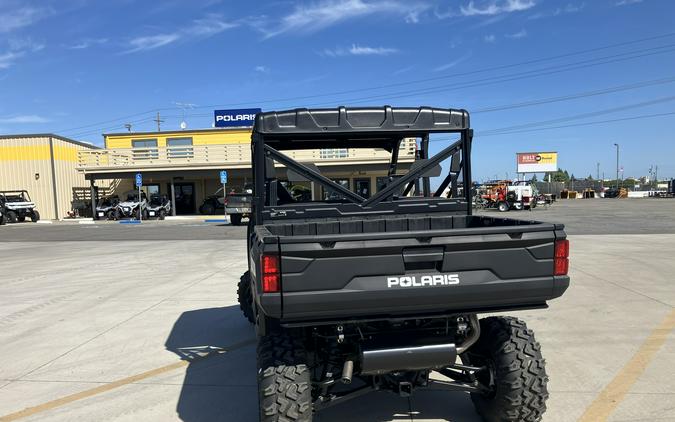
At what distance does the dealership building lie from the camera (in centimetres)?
3075

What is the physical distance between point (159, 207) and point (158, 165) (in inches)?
110

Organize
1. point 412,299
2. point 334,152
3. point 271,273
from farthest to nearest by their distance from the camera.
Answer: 1. point 334,152
2. point 412,299
3. point 271,273

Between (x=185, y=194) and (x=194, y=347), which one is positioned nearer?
(x=194, y=347)

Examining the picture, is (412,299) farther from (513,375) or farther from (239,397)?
(239,397)

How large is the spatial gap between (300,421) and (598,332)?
4017 mm

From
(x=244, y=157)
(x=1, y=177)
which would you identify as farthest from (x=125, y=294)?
(x=1, y=177)

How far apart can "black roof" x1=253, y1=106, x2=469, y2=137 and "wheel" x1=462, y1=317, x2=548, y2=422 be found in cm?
160

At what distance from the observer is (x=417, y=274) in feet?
8.80

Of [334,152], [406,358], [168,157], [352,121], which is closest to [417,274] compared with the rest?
[406,358]

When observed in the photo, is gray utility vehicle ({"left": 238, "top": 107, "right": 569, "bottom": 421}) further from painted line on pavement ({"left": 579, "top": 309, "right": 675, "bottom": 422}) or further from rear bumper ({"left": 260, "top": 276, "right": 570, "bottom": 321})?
painted line on pavement ({"left": 579, "top": 309, "right": 675, "bottom": 422})

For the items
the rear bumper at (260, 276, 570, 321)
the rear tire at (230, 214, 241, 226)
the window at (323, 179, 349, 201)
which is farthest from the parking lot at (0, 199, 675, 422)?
the rear tire at (230, 214, 241, 226)

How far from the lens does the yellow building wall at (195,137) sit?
34.3 metres

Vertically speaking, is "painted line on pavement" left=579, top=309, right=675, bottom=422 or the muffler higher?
the muffler

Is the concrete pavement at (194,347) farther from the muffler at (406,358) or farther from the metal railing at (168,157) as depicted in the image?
the metal railing at (168,157)
